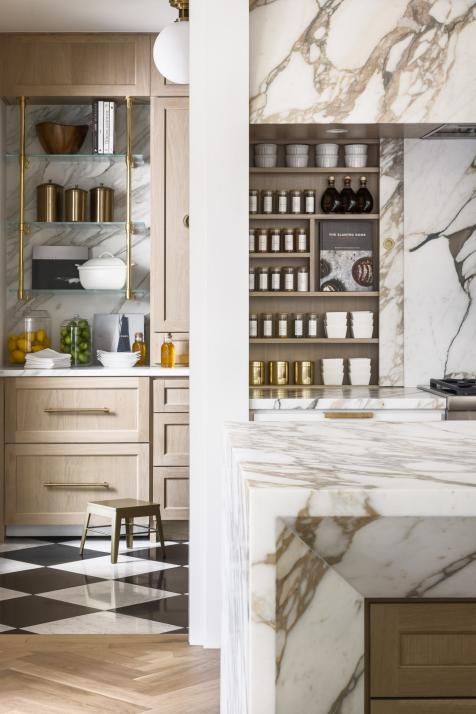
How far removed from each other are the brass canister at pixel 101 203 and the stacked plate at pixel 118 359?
784mm

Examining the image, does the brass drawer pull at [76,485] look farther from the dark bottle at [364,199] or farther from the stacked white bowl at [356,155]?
the stacked white bowl at [356,155]

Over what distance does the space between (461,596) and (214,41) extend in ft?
8.36

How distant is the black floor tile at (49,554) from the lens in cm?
458

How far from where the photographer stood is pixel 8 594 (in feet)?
13.0

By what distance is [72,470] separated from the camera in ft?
16.3

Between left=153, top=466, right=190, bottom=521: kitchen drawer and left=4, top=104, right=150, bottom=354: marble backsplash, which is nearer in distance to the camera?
left=153, top=466, right=190, bottom=521: kitchen drawer

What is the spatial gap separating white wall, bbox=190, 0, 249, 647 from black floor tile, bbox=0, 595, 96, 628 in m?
0.60

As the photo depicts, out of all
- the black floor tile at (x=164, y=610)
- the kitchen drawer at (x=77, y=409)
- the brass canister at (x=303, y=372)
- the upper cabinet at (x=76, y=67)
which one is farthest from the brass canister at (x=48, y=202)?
the black floor tile at (x=164, y=610)

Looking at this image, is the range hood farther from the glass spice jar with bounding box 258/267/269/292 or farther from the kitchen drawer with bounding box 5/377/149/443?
the kitchen drawer with bounding box 5/377/149/443

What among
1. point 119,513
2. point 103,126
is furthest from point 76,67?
point 119,513

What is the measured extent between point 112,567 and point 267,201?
181cm

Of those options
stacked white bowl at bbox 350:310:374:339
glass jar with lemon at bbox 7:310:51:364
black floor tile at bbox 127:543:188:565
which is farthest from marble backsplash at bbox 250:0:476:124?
glass jar with lemon at bbox 7:310:51:364

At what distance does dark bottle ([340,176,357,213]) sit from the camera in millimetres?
4148

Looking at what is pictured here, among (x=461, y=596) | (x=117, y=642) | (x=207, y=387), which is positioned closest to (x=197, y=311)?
(x=207, y=387)
